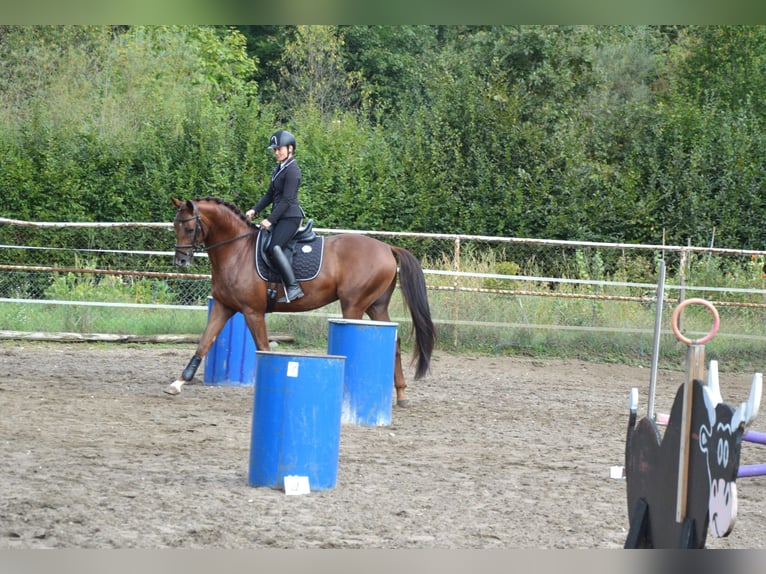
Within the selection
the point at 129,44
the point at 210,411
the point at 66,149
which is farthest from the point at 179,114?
the point at 210,411

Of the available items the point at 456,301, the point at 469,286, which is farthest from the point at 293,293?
the point at 469,286

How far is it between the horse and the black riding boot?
103mm

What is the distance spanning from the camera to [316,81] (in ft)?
97.5

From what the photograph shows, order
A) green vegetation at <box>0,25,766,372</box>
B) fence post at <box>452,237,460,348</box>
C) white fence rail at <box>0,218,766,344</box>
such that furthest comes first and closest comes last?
green vegetation at <box>0,25,766,372</box> < fence post at <box>452,237,460,348</box> < white fence rail at <box>0,218,766,344</box>

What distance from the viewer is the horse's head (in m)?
10.1

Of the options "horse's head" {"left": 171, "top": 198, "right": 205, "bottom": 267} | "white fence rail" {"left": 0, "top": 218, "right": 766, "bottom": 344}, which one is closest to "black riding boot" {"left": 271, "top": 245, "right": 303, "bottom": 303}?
"horse's head" {"left": 171, "top": 198, "right": 205, "bottom": 267}

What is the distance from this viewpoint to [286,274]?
9.95m

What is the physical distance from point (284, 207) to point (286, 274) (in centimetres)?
69

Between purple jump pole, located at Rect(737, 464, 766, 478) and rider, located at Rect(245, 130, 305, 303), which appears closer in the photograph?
purple jump pole, located at Rect(737, 464, 766, 478)

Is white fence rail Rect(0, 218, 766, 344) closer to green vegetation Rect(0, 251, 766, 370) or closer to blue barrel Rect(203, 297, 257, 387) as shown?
green vegetation Rect(0, 251, 766, 370)

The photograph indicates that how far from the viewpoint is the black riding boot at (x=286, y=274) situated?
32.4 ft

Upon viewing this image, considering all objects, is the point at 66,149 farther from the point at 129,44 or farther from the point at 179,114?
the point at 129,44

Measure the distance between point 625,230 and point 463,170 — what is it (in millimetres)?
3357

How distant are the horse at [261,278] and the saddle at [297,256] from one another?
0.21ft
